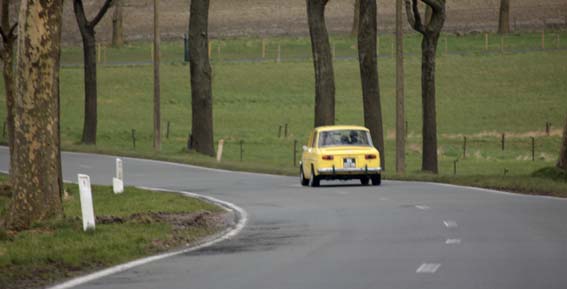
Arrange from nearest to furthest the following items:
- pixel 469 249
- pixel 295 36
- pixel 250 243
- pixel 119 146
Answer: pixel 469 249 → pixel 250 243 → pixel 119 146 → pixel 295 36

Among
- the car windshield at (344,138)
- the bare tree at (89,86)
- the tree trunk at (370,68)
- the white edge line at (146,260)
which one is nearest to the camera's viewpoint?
the white edge line at (146,260)

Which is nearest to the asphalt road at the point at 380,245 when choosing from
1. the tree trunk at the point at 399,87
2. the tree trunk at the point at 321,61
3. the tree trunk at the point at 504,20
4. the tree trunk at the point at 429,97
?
the tree trunk at the point at 399,87

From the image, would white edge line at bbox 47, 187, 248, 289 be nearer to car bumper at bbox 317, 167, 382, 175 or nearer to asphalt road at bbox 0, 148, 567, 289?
asphalt road at bbox 0, 148, 567, 289

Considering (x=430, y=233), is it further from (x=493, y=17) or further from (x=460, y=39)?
(x=493, y=17)

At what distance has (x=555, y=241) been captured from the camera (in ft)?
65.8

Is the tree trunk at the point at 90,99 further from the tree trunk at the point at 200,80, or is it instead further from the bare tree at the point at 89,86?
the tree trunk at the point at 200,80

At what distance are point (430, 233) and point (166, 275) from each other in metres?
6.16

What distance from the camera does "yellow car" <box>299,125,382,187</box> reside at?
36.7 metres

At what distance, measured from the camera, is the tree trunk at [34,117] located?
23312 millimetres

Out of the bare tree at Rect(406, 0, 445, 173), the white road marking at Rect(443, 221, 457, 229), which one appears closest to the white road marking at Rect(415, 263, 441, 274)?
the white road marking at Rect(443, 221, 457, 229)

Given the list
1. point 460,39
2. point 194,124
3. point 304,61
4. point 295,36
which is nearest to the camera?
point 194,124

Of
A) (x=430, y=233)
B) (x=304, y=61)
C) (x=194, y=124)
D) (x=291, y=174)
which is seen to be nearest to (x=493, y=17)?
(x=304, y=61)

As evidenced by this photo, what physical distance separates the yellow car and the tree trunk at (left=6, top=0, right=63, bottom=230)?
1394 centimetres

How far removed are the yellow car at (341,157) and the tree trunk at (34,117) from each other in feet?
45.7
